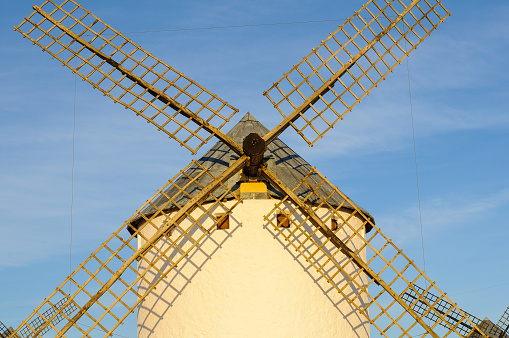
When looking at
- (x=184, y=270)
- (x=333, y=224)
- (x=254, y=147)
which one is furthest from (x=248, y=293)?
(x=254, y=147)

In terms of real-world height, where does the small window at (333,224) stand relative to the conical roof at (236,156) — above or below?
below

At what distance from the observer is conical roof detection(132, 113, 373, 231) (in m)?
11.3

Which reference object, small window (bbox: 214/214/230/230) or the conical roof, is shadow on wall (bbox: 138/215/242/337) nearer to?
small window (bbox: 214/214/230/230)

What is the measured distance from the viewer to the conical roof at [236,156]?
11312mm

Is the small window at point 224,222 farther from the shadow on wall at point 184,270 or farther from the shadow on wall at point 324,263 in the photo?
the shadow on wall at point 324,263

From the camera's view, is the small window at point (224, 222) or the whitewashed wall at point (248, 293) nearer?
the whitewashed wall at point (248, 293)

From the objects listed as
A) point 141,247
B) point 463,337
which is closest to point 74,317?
point 141,247

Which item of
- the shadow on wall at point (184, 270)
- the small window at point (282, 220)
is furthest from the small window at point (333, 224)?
the shadow on wall at point (184, 270)

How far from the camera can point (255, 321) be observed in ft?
34.5

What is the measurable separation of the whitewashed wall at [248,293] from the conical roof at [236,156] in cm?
60

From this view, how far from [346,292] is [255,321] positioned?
4.84 feet

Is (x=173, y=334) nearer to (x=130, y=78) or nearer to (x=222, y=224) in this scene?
(x=222, y=224)

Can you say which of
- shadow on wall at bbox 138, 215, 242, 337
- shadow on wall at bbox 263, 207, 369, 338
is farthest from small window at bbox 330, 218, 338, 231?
shadow on wall at bbox 138, 215, 242, 337

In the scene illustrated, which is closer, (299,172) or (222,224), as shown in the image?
(222,224)
